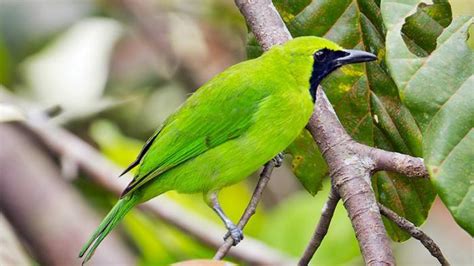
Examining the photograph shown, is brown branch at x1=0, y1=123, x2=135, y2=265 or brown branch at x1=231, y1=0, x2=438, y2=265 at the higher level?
brown branch at x1=231, y1=0, x2=438, y2=265

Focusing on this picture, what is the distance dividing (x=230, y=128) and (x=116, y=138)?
1.83m

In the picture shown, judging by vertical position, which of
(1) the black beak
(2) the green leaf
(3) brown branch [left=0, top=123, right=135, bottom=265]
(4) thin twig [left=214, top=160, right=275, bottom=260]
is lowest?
(2) the green leaf

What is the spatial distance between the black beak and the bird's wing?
402 mm

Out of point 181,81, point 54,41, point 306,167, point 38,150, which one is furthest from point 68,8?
point 306,167

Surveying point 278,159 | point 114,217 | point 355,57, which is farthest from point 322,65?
point 114,217

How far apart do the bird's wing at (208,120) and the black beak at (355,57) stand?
0.40 metres

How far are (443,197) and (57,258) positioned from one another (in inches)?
111

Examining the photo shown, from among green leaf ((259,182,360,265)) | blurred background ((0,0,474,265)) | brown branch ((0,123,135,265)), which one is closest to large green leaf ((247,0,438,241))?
blurred background ((0,0,474,265))

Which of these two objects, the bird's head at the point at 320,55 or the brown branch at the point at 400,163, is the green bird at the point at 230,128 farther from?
the brown branch at the point at 400,163

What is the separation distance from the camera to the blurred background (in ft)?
15.5

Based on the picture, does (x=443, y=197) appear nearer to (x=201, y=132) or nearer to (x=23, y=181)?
(x=201, y=132)

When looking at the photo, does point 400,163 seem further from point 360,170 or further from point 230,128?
point 230,128

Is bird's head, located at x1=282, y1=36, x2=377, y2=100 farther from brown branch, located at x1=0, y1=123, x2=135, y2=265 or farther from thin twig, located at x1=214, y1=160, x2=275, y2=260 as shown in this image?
brown branch, located at x1=0, y1=123, x2=135, y2=265

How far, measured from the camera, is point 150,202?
4707 millimetres
